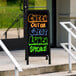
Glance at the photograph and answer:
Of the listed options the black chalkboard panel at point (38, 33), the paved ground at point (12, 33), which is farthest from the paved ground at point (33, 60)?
the paved ground at point (12, 33)

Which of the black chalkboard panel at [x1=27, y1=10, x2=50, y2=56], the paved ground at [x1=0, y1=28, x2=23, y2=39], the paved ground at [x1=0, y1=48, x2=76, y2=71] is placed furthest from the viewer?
the paved ground at [x1=0, y1=28, x2=23, y2=39]

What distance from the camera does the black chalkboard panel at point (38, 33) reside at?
288 inches

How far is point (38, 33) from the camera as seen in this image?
7.34 m

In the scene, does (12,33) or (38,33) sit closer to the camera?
(38,33)

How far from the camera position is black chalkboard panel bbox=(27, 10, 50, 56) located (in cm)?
731

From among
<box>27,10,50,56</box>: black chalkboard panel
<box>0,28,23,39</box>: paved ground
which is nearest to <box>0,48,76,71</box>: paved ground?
<box>27,10,50,56</box>: black chalkboard panel

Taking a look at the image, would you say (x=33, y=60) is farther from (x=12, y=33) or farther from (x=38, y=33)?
(x=12, y=33)

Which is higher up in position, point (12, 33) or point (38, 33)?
point (38, 33)

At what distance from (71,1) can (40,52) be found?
2.98m

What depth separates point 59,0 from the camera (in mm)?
10242

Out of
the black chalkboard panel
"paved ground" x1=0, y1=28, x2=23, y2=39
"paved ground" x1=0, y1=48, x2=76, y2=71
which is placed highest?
the black chalkboard panel

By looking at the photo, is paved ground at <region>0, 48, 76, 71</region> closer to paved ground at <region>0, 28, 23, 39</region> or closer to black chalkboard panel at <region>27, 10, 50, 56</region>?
black chalkboard panel at <region>27, 10, 50, 56</region>

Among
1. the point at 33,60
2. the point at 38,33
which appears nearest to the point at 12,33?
the point at 33,60

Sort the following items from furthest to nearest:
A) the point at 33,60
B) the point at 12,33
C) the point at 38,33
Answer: the point at 12,33
the point at 33,60
the point at 38,33
